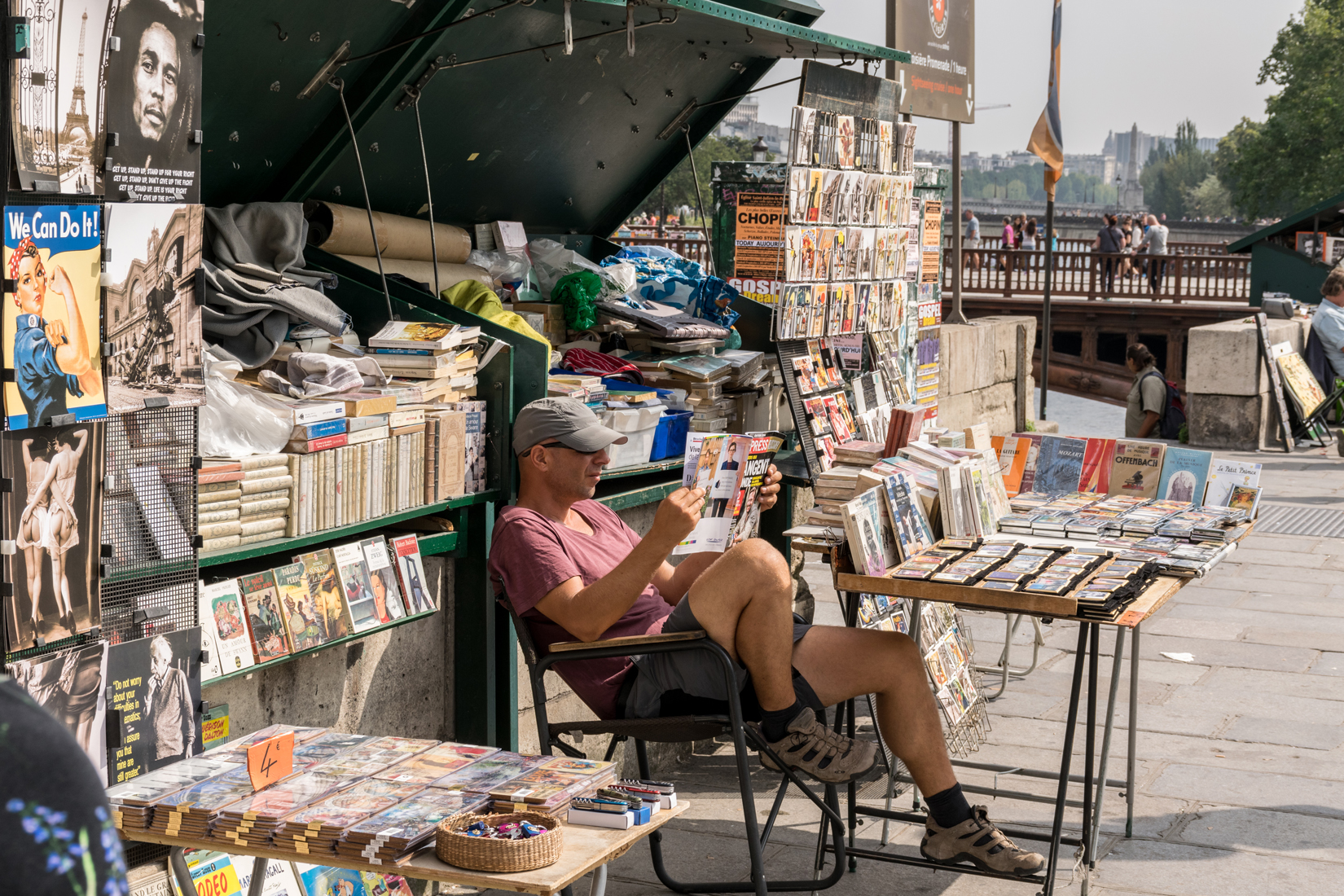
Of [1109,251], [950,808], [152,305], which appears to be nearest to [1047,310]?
[950,808]

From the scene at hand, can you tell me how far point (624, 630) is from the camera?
3893mm

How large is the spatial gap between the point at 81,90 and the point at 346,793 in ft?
4.60

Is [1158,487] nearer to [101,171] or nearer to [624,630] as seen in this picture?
[624,630]

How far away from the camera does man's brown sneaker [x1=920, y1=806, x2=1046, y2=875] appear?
3688 millimetres

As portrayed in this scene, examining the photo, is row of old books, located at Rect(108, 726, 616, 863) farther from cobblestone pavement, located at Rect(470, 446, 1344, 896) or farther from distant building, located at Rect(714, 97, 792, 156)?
distant building, located at Rect(714, 97, 792, 156)

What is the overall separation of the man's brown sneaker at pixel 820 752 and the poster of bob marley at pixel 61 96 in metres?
2.12

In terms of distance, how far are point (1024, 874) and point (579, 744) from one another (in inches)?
73.6

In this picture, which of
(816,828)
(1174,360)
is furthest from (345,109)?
(1174,360)

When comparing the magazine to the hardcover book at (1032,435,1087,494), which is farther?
the hardcover book at (1032,435,1087,494)

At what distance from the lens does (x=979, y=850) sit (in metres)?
3.69

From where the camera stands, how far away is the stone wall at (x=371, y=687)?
3.65m

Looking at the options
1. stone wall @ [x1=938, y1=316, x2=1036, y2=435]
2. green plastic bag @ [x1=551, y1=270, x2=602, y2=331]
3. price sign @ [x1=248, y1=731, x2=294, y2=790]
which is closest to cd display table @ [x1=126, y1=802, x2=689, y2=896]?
price sign @ [x1=248, y1=731, x2=294, y2=790]

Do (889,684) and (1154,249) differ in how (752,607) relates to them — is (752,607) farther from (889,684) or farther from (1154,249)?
(1154,249)

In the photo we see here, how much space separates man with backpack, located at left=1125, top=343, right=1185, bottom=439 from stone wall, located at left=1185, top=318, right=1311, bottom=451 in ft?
0.64
